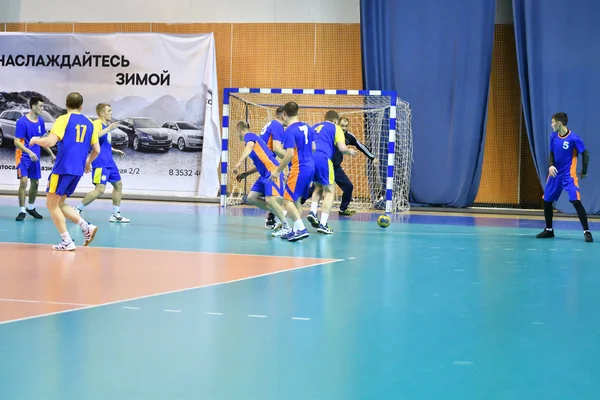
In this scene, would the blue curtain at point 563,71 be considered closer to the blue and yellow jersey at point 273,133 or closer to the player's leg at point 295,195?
the blue and yellow jersey at point 273,133

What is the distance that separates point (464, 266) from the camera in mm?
9078

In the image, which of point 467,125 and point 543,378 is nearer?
point 543,378

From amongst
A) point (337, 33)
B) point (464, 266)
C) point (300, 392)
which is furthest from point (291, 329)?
point (337, 33)

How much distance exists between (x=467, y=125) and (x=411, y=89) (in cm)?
159

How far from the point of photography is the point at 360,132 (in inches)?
804

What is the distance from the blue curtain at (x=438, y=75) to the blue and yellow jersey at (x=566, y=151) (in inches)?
273

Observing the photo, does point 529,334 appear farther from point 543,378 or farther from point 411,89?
point 411,89

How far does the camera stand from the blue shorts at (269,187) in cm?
1171

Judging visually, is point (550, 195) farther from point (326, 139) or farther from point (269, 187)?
point (269, 187)

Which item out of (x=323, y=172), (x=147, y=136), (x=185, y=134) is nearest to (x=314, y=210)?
(x=323, y=172)

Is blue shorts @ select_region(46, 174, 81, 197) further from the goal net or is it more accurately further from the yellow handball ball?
the goal net

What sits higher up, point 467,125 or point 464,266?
point 467,125

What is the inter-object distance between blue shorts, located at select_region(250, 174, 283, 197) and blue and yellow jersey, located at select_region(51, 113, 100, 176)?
9.70ft

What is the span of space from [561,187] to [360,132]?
839 cm
